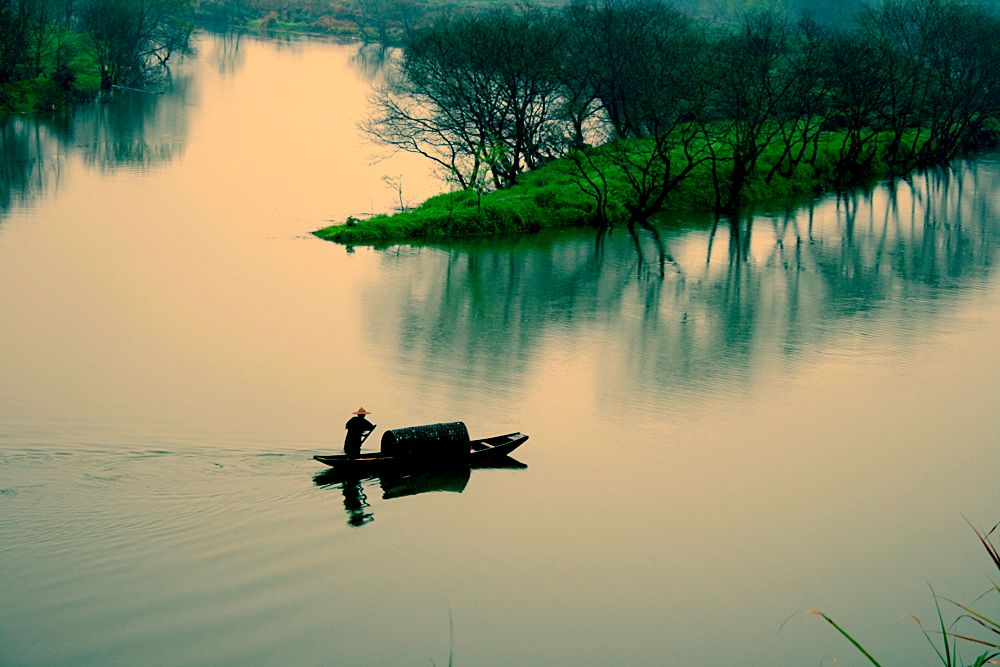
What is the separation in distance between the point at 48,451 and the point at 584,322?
1503 centimetres

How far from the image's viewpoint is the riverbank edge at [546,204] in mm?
42094

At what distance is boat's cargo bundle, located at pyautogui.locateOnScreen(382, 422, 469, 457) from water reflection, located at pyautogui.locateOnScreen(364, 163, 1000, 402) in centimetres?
Answer: 498

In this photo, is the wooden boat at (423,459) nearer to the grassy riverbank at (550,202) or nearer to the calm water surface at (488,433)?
the calm water surface at (488,433)

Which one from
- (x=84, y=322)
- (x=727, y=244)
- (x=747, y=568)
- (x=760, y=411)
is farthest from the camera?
(x=727, y=244)

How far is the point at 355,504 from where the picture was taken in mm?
18812

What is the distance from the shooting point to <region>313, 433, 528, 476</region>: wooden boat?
760 inches

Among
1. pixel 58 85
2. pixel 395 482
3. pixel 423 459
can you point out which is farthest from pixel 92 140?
pixel 423 459

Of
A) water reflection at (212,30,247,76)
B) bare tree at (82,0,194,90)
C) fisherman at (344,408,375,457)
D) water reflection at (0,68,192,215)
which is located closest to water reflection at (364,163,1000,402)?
fisherman at (344,408,375,457)

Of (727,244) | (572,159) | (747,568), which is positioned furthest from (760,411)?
(572,159)

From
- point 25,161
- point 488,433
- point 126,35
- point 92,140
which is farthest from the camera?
point 126,35

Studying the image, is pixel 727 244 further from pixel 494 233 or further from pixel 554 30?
pixel 554 30

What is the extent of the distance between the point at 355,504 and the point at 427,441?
1.70m

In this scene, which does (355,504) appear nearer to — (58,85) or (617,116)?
(617,116)

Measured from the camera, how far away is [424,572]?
661 inches
